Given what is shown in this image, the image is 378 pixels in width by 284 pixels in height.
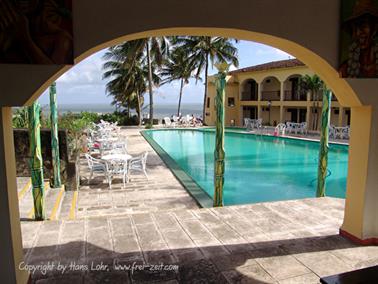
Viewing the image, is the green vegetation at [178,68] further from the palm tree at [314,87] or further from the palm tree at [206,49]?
the palm tree at [314,87]

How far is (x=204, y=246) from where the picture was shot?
429 cm

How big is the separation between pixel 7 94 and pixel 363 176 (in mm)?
4537

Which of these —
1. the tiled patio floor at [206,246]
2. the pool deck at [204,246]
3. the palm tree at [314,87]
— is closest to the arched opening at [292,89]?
the palm tree at [314,87]

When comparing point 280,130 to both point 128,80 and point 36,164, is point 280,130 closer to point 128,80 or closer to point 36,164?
point 128,80

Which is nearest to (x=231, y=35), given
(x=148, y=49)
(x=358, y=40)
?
(x=358, y=40)

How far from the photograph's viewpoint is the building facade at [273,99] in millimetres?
23141

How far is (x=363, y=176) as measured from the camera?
4.32 m

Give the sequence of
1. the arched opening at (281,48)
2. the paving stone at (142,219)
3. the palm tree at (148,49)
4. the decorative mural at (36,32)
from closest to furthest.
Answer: the decorative mural at (36,32) < the arched opening at (281,48) < the paving stone at (142,219) < the palm tree at (148,49)

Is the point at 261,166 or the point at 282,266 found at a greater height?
the point at 282,266

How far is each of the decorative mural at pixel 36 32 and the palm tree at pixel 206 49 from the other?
25.3 meters

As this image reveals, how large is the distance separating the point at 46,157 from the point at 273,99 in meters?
23.2

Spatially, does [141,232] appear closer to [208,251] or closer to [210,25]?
[208,251]

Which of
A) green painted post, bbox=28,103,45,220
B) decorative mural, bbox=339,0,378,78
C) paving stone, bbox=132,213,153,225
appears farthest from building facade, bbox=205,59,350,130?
green painted post, bbox=28,103,45,220

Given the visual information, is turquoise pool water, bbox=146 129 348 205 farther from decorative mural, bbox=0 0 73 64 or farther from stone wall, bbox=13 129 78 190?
decorative mural, bbox=0 0 73 64
